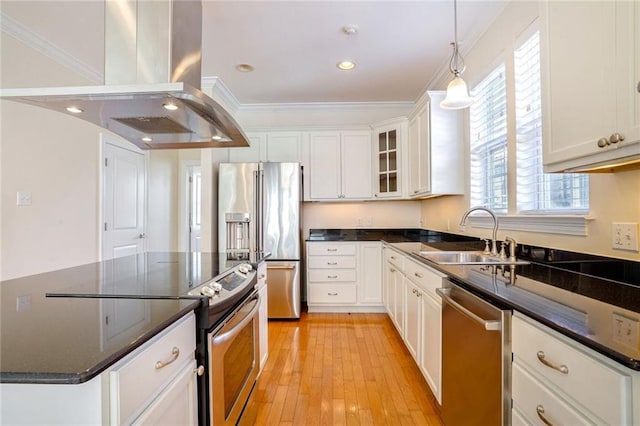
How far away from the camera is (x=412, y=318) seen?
2.29 meters

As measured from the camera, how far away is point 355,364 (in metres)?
2.46

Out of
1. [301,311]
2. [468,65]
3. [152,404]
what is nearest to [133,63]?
[152,404]

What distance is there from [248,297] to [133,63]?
1.22 m

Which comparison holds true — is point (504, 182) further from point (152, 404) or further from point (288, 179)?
point (152, 404)

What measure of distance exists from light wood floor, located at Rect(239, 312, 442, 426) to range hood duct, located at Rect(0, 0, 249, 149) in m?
1.55

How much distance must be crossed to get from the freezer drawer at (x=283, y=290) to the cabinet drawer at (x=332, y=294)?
25cm

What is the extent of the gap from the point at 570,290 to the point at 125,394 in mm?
1475

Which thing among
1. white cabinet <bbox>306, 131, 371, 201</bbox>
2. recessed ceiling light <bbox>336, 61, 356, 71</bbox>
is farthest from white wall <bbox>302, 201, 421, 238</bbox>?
recessed ceiling light <bbox>336, 61, 356, 71</bbox>

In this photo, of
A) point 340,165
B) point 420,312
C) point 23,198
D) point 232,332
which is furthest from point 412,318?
point 23,198

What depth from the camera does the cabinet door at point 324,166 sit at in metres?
3.96

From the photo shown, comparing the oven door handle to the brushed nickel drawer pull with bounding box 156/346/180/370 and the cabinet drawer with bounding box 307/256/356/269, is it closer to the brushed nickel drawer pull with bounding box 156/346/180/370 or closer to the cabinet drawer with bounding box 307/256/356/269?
the brushed nickel drawer pull with bounding box 156/346/180/370

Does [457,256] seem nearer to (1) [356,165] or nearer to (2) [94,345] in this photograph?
(1) [356,165]

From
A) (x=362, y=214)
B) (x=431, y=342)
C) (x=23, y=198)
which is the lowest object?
(x=431, y=342)

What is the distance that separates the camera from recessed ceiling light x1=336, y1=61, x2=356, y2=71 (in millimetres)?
3062
